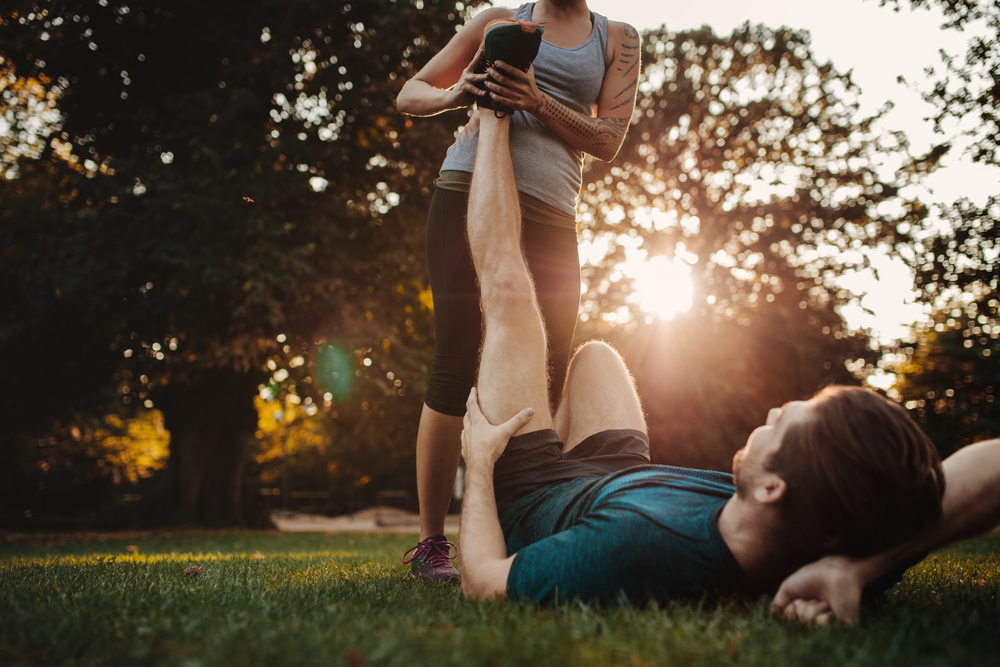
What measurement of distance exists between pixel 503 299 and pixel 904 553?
4.48 ft

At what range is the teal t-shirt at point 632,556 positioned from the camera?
Result: 1584 millimetres

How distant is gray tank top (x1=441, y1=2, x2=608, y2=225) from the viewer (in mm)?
2756

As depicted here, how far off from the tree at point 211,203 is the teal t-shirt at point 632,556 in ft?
30.6

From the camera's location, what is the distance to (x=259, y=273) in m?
10.3

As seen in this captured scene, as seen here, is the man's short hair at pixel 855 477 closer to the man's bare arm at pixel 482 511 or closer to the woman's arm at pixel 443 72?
the man's bare arm at pixel 482 511

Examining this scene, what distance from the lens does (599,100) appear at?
3139 millimetres

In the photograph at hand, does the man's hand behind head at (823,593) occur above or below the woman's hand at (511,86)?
below

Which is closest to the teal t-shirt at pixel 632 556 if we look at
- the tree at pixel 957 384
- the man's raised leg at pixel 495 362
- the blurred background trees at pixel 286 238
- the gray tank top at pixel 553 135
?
the man's raised leg at pixel 495 362

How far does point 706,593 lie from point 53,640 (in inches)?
58.4

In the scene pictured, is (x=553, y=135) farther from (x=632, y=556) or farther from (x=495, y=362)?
(x=632, y=556)

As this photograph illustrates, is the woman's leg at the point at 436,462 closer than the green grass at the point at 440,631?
No

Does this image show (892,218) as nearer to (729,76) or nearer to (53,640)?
(729,76)

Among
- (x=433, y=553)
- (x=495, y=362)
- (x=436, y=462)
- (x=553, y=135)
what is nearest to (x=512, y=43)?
(x=553, y=135)

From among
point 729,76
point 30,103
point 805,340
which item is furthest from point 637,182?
point 30,103
